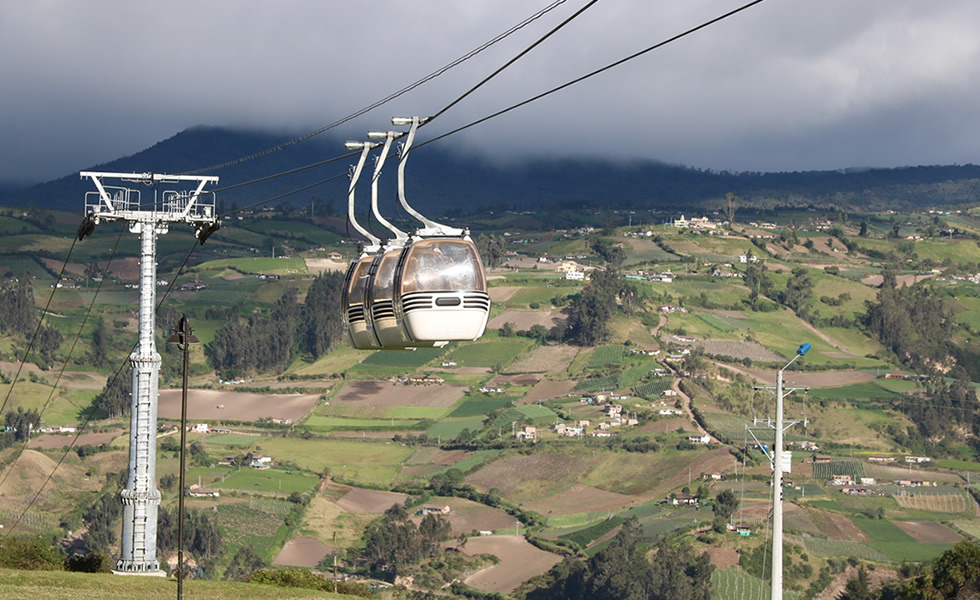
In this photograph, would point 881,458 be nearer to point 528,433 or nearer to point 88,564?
point 528,433

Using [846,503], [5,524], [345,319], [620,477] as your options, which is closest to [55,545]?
[5,524]

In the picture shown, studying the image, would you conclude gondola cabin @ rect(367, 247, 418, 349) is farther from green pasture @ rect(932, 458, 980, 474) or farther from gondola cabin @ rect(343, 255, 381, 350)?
green pasture @ rect(932, 458, 980, 474)

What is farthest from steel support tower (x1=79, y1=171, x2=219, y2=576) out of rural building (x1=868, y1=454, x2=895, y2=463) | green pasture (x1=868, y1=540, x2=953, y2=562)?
rural building (x1=868, y1=454, x2=895, y2=463)

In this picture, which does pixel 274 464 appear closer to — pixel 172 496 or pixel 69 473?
pixel 172 496

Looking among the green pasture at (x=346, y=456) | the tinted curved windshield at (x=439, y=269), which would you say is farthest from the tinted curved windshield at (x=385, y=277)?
the green pasture at (x=346, y=456)

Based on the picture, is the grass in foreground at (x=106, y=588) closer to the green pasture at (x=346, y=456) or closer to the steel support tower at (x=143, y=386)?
the steel support tower at (x=143, y=386)
